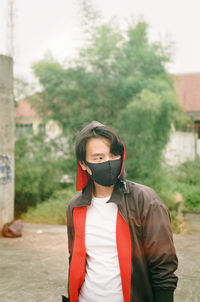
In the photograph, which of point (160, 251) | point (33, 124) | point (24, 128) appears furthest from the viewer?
point (24, 128)

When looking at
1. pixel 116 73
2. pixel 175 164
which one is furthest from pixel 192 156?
pixel 116 73

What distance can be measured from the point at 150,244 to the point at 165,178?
8.36 m

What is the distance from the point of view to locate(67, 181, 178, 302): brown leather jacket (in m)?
1.92

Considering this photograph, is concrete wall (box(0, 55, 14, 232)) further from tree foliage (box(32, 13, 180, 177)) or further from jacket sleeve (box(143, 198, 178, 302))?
jacket sleeve (box(143, 198, 178, 302))

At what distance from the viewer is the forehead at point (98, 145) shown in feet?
6.89

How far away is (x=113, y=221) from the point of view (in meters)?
2.03

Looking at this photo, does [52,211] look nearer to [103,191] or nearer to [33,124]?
[33,124]

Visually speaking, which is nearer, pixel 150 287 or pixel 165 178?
pixel 150 287

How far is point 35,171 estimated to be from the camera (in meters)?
10.1

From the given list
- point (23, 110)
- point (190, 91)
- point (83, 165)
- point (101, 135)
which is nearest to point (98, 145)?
point (101, 135)

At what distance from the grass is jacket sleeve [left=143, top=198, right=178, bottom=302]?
22.0 ft

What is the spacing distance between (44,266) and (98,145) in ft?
12.6

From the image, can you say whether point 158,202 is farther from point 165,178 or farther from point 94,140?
point 165,178

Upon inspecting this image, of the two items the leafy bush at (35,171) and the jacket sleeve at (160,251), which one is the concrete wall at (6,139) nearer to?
the leafy bush at (35,171)
